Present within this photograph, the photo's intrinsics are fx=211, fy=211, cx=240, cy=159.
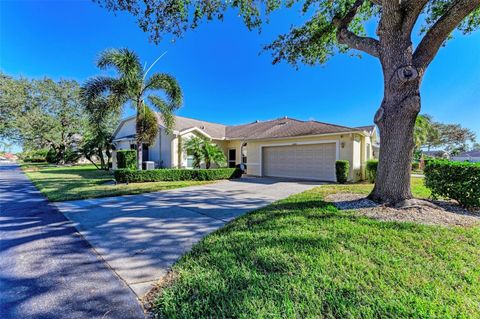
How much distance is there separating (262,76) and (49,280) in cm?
1778

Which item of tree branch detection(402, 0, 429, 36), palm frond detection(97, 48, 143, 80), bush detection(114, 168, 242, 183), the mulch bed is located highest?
palm frond detection(97, 48, 143, 80)

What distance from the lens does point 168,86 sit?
40.9 feet

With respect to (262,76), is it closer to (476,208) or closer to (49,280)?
(476,208)

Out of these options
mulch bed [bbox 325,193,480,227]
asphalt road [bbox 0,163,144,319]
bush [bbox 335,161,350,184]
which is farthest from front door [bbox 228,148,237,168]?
asphalt road [bbox 0,163,144,319]

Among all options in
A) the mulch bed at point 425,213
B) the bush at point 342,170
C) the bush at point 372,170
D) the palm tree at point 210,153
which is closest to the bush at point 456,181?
the mulch bed at point 425,213

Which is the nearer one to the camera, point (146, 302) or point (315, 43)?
point (146, 302)

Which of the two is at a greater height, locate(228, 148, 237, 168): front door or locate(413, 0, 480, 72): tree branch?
locate(413, 0, 480, 72): tree branch

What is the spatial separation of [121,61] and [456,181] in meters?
14.2

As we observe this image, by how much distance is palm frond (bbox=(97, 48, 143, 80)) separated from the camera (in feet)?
35.4

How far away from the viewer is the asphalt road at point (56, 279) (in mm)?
2154

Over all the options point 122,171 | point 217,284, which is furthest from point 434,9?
point 122,171

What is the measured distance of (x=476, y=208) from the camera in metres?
5.49

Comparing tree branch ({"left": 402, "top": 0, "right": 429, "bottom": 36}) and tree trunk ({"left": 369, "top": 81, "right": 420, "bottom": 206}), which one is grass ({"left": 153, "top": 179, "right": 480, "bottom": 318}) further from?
tree branch ({"left": 402, "top": 0, "right": 429, "bottom": 36})

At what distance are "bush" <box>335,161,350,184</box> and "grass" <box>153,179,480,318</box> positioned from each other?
317 inches
